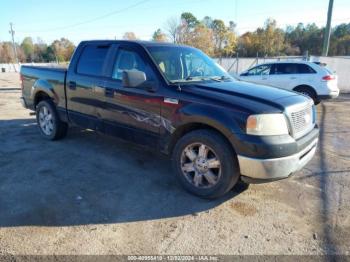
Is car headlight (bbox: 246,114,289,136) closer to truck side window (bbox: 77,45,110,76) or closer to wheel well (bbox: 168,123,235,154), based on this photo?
wheel well (bbox: 168,123,235,154)

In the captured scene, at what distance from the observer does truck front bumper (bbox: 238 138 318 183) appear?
3.34 meters

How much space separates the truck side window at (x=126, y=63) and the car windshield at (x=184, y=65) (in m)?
0.21

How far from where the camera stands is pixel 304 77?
10.8 m

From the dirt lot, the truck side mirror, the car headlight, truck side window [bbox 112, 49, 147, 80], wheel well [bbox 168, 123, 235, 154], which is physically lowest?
the dirt lot

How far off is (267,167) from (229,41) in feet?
208

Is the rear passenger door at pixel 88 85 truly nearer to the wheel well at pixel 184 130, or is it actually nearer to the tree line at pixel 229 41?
the wheel well at pixel 184 130

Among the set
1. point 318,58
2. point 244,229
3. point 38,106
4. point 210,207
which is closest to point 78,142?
point 38,106

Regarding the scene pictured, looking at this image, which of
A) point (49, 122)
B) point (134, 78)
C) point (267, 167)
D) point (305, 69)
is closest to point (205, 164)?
point (267, 167)

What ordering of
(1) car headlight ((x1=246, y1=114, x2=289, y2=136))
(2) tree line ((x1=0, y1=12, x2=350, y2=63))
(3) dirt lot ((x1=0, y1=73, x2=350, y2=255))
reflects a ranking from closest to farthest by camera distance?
1. (3) dirt lot ((x1=0, y1=73, x2=350, y2=255))
2. (1) car headlight ((x1=246, y1=114, x2=289, y2=136))
3. (2) tree line ((x1=0, y1=12, x2=350, y2=63))

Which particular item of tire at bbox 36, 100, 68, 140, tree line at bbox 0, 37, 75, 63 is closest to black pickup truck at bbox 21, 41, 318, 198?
tire at bbox 36, 100, 68, 140

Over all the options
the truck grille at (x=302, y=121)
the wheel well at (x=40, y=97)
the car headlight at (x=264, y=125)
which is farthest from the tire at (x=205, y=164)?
the wheel well at (x=40, y=97)

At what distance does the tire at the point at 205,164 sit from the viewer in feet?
11.8

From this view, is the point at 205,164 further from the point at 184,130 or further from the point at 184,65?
the point at 184,65

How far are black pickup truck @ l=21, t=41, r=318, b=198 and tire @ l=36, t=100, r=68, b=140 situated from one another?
0.72 meters
